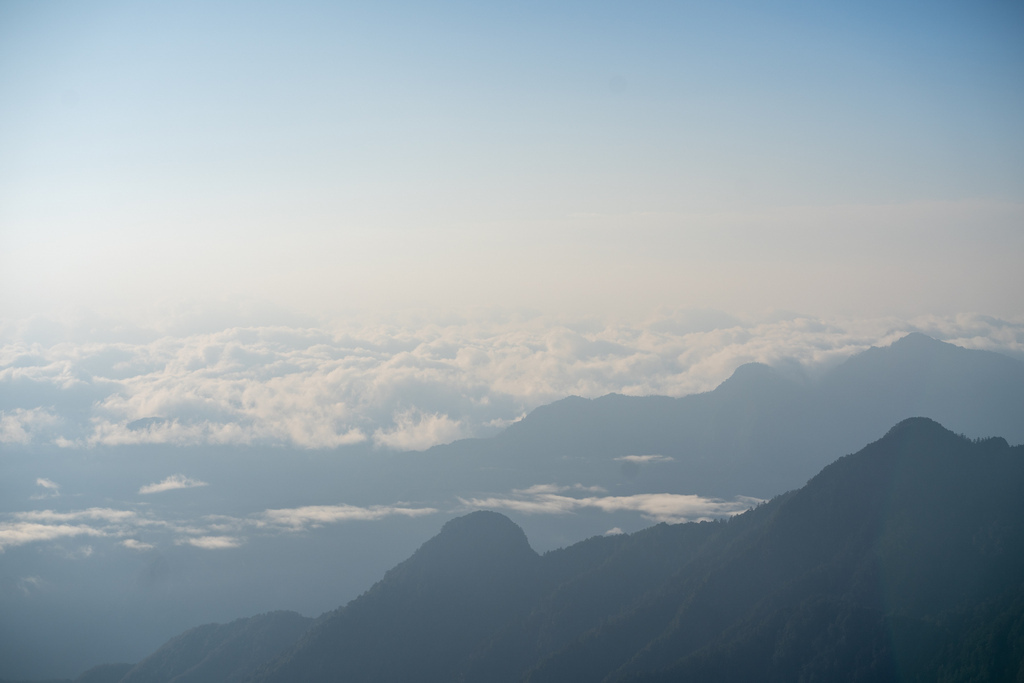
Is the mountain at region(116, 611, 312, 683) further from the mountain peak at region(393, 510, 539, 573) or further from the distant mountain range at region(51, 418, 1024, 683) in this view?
the mountain peak at region(393, 510, 539, 573)

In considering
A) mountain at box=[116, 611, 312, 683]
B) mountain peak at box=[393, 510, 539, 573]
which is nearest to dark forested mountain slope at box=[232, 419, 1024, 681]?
mountain peak at box=[393, 510, 539, 573]

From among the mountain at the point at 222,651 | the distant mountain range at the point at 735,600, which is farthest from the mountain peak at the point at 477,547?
the mountain at the point at 222,651

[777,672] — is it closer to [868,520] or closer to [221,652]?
[868,520]

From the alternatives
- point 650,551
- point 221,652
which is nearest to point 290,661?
point 221,652

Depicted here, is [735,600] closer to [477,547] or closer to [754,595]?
[754,595]

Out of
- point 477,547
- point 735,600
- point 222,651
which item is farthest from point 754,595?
point 222,651

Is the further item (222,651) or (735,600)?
(222,651)

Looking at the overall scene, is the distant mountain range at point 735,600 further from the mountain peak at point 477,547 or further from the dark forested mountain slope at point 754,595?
the mountain peak at point 477,547
